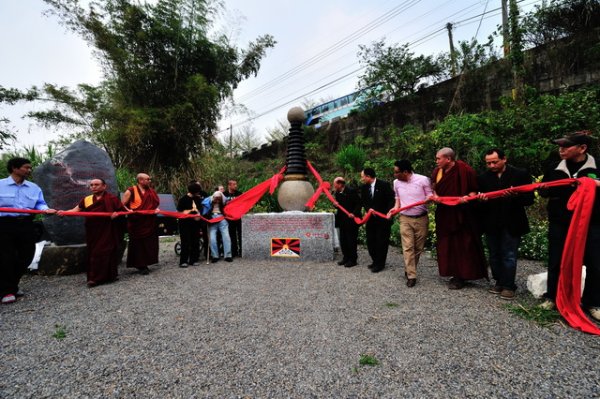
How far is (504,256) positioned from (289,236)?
333 cm

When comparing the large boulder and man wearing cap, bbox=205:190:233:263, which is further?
man wearing cap, bbox=205:190:233:263

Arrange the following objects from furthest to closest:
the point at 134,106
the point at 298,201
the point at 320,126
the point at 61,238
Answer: the point at 320,126 → the point at 134,106 → the point at 298,201 → the point at 61,238

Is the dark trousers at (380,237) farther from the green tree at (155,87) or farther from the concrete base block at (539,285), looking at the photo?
the green tree at (155,87)

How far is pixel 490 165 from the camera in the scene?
329 centimetres

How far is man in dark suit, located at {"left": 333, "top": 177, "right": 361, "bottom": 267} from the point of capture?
5.09 metres

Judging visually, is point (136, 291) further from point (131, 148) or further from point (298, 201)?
point (131, 148)

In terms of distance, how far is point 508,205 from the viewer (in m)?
3.19

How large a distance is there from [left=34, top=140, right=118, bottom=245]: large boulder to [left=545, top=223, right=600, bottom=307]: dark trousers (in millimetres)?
6510

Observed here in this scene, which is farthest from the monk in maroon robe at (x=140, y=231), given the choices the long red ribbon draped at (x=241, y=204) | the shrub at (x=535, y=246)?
the shrub at (x=535, y=246)

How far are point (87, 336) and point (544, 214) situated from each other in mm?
7373

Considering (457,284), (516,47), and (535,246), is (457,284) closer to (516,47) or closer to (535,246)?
(535,246)

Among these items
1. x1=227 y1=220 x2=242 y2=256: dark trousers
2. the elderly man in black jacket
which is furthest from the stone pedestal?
the elderly man in black jacket

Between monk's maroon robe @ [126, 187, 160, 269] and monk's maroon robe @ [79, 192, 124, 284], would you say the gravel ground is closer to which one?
monk's maroon robe @ [79, 192, 124, 284]

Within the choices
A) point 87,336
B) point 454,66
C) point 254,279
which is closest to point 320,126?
point 454,66
